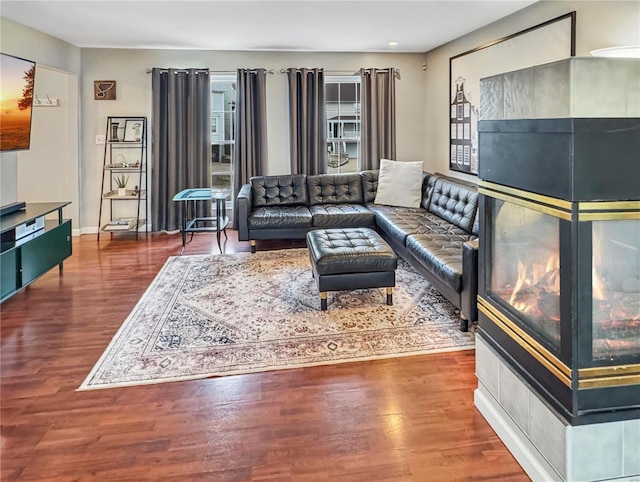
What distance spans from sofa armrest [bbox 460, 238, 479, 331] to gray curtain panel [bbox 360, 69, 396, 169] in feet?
12.3

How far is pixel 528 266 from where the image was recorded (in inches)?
74.9

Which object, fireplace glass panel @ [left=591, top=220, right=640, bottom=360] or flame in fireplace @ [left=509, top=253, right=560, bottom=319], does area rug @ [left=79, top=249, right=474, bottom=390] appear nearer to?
flame in fireplace @ [left=509, top=253, right=560, bottom=319]

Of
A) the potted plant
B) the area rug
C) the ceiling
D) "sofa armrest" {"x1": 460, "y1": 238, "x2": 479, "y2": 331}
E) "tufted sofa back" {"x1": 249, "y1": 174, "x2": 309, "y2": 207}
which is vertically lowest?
the area rug

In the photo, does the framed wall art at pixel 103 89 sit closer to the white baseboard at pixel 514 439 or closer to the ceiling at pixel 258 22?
the ceiling at pixel 258 22

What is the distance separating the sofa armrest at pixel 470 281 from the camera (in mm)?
2955

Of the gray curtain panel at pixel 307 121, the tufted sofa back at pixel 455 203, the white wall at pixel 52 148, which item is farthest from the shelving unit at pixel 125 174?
the tufted sofa back at pixel 455 203

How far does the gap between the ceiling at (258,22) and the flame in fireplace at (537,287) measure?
295 centimetres

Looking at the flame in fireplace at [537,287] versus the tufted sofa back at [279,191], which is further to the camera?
the tufted sofa back at [279,191]

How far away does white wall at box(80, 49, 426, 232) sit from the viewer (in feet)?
20.2

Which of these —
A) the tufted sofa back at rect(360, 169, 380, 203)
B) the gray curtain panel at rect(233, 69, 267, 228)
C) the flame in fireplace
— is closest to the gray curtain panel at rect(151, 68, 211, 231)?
the gray curtain panel at rect(233, 69, 267, 228)

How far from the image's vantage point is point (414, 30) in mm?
5105

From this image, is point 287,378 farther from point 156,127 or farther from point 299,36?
point 156,127

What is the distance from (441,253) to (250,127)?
3.67 meters

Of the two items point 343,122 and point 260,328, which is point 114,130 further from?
point 260,328
